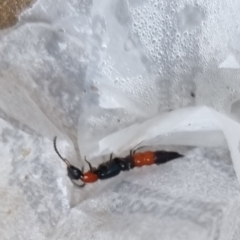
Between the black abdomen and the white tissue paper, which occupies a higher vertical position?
the white tissue paper

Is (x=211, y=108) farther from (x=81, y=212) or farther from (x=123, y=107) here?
(x=81, y=212)

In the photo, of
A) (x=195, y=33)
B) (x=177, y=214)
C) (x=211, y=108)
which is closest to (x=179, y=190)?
(x=177, y=214)

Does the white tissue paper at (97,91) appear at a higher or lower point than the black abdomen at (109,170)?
higher

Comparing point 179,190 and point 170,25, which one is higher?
point 170,25

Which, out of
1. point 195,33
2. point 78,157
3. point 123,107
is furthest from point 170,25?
point 78,157

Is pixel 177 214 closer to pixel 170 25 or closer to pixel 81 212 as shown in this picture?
pixel 81 212

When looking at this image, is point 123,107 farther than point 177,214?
Yes
